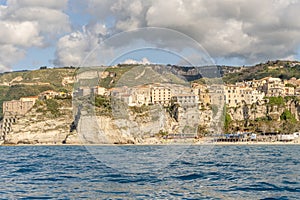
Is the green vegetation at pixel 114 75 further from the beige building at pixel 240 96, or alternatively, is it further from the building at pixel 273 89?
the building at pixel 273 89

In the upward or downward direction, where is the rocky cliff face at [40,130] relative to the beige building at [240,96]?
downward

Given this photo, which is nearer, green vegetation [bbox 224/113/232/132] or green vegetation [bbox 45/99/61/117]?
green vegetation [bbox 45/99/61/117]

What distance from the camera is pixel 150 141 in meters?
74.2

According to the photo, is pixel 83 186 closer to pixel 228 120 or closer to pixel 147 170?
pixel 147 170

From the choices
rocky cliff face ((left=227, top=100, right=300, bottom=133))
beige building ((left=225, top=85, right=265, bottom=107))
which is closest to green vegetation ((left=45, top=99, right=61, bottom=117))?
rocky cliff face ((left=227, top=100, right=300, bottom=133))

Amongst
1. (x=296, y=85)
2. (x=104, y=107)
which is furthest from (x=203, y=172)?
(x=296, y=85)

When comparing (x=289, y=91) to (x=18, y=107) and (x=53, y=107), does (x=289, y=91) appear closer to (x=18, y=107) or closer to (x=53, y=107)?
(x=53, y=107)

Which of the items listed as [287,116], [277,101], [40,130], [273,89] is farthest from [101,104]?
[273,89]

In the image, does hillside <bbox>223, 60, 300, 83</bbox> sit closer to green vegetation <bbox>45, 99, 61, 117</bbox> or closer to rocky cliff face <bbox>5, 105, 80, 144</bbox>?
green vegetation <bbox>45, 99, 61, 117</bbox>

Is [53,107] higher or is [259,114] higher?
[53,107]

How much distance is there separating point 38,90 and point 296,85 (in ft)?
313

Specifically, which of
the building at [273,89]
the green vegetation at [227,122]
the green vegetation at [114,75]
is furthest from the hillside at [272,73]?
the green vegetation at [114,75]

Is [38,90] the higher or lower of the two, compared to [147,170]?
higher

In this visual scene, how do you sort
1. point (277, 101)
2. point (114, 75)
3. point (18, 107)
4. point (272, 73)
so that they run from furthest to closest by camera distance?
point (272, 73) < point (18, 107) < point (277, 101) < point (114, 75)
